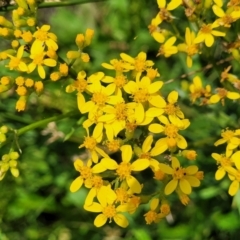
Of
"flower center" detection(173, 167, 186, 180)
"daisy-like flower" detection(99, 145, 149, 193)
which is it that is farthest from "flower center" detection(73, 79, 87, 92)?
"flower center" detection(173, 167, 186, 180)

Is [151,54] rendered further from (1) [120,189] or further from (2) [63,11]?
(1) [120,189]

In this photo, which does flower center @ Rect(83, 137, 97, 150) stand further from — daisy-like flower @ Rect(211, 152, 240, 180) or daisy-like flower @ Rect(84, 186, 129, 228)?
daisy-like flower @ Rect(211, 152, 240, 180)

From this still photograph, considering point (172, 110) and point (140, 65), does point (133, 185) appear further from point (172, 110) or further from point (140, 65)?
point (140, 65)

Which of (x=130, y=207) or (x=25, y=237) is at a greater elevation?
(x=130, y=207)

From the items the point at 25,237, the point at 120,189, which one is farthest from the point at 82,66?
the point at 25,237

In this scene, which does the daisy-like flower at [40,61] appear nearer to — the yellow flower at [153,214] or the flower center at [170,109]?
the flower center at [170,109]

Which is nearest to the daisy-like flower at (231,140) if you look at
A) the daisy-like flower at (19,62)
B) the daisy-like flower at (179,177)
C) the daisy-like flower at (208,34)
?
the daisy-like flower at (179,177)

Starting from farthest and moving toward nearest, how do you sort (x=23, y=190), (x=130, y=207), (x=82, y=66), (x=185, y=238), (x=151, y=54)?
1. (x=151, y=54)
2. (x=23, y=190)
3. (x=185, y=238)
4. (x=82, y=66)
5. (x=130, y=207)
